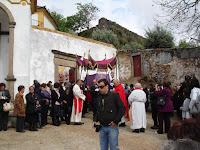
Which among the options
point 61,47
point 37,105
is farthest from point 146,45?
point 37,105

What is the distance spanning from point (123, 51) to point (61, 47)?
25.4ft

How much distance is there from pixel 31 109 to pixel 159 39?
15692 mm

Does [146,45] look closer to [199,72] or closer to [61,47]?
[199,72]

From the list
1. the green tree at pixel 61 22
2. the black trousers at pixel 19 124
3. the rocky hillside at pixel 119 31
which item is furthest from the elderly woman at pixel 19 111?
the green tree at pixel 61 22

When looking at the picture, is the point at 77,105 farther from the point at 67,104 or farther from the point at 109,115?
the point at 109,115

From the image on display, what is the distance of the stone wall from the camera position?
17.5m

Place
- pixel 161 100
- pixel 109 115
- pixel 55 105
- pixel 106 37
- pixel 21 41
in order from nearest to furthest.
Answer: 1. pixel 109 115
2. pixel 161 100
3. pixel 55 105
4. pixel 21 41
5. pixel 106 37

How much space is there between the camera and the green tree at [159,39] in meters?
20.4

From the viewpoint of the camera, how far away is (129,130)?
26.3 ft

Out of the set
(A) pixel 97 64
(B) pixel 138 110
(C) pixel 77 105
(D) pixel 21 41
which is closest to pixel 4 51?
(D) pixel 21 41

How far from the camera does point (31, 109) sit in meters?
7.56

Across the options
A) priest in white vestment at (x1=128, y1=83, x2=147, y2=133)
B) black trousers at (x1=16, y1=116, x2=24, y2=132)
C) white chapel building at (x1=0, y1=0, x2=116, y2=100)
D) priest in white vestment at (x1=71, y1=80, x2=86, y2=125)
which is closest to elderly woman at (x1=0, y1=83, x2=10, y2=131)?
black trousers at (x1=16, y1=116, x2=24, y2=132)

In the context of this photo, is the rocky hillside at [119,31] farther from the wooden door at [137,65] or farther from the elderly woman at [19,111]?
the elderly woman at [19,111]

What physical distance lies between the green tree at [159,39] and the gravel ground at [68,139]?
13.9 meters
